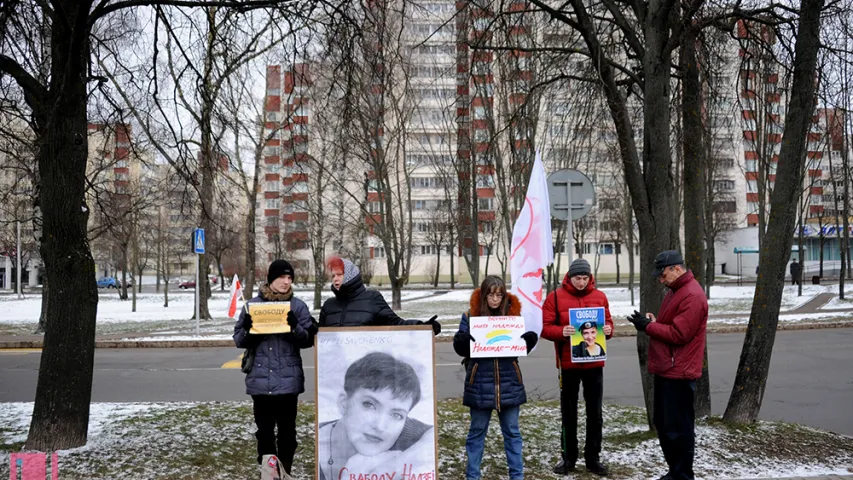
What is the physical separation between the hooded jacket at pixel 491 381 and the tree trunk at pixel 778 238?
3.18 m

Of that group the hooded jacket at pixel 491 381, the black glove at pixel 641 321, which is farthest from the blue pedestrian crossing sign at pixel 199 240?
the black glove at pixel 641 321

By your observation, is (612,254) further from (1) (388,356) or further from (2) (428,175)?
(1) (388,356)

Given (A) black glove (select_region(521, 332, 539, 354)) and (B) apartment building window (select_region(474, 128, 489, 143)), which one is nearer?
(A) black glove (select_region(521, 332, 539, 354))

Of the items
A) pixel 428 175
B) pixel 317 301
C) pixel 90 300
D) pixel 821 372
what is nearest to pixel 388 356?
pixel 90 300

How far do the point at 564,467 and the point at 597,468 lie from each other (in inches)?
10.9

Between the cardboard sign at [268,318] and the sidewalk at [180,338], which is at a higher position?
the cardboard sign at [268,318]

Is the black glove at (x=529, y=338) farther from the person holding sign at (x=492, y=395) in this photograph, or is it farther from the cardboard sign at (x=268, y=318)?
the cardboard sign at (x=268, y=318)

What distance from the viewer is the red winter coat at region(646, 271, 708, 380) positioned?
521 cm

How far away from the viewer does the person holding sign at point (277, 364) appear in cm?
526

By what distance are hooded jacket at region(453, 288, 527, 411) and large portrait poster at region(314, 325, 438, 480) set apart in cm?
30

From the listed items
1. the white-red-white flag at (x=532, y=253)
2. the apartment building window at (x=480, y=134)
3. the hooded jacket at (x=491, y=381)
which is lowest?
the hooded jacket at (x=491, y=381)

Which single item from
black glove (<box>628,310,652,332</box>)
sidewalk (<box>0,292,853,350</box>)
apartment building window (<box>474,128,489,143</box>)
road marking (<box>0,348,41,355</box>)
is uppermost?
apartment building window (<box>474,128,489,143</box>)

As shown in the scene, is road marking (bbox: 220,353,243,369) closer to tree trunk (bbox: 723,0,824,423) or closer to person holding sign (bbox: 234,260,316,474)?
person holding sign (bbox: 234,260,316,474)

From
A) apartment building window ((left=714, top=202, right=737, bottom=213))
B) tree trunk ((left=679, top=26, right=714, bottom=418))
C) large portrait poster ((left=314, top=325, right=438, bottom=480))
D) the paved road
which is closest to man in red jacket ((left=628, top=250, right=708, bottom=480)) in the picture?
large portrait poster ((left=314, top=325, right=438, bottom=480))
